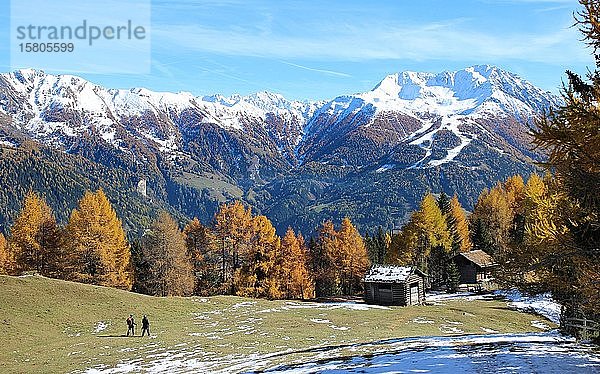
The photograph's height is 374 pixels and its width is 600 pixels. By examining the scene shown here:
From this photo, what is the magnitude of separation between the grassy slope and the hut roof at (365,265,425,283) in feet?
21.6

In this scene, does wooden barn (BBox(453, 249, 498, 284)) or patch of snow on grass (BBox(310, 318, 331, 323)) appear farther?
wooden barn (BBox(453, 249, 498, 284))

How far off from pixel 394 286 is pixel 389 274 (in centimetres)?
187

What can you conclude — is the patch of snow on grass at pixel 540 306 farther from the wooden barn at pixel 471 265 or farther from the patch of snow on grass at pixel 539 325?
the wooden barn at pixel 471 265

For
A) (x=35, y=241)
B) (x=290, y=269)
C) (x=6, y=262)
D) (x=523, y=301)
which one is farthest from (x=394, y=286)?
(x=6, y=262)

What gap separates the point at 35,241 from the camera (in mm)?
62875

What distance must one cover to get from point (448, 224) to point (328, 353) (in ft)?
216

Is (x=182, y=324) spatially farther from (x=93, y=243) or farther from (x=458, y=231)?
(x=458, y=231)

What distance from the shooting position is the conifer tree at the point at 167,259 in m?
65.6

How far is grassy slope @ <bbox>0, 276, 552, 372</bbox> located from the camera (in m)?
30.2

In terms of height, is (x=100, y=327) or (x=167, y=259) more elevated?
(x=167, y=259)

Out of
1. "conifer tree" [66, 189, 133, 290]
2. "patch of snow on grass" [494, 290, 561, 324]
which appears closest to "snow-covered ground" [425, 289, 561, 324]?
"patch of snow on grass" [494, 290, 561, 324]

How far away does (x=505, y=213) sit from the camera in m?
92.1

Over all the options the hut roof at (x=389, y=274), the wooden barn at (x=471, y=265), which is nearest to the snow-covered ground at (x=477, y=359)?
the hut roof at (x=389, y=274)

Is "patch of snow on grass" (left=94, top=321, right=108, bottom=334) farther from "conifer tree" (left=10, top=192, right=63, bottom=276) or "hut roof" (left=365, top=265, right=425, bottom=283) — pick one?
"hut roof" (left=365, top=265, right=425, bottom=283)
